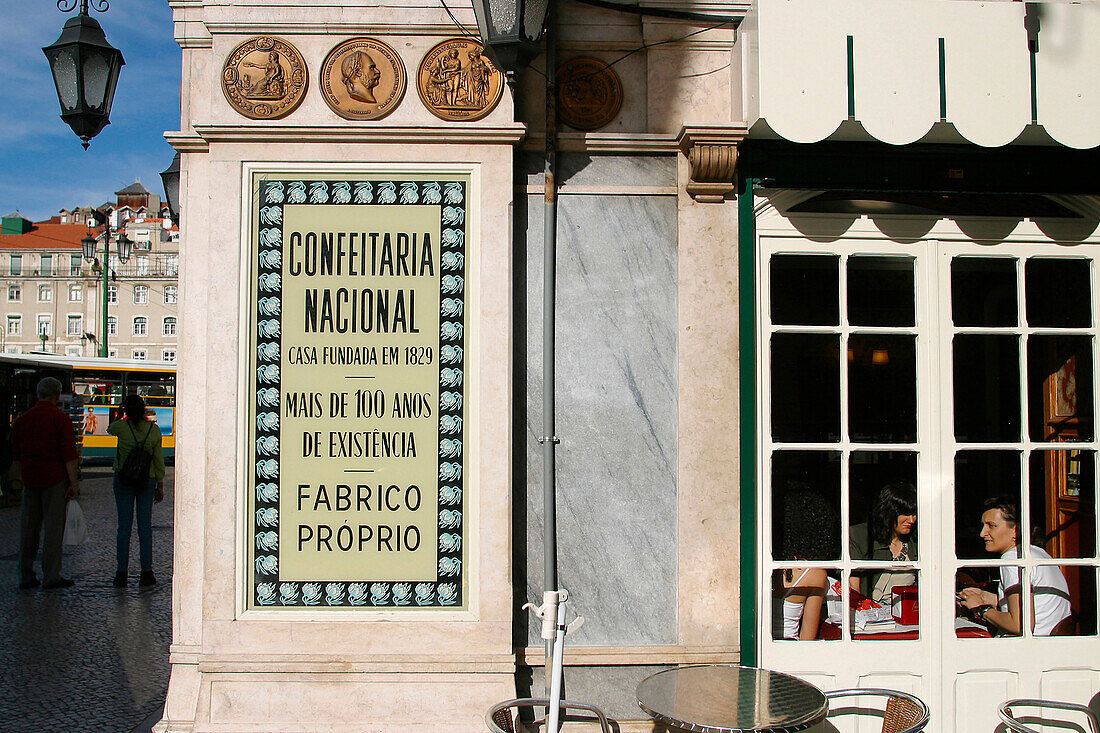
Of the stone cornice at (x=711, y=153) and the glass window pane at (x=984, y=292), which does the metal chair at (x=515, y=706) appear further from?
the glass window pane at (x=984, y=292)

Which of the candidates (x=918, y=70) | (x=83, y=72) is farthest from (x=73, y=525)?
(x=918, y=70)

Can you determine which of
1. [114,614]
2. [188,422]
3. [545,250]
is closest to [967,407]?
[545,250]

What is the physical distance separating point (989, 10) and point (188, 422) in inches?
170

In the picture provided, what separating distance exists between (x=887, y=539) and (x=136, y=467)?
6.79 m

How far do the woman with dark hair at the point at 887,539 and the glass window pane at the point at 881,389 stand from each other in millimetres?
295

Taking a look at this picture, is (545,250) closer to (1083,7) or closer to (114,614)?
(1083,7)

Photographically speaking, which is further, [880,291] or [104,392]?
[104,392]

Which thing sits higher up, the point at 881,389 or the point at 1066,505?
the point at 881,389

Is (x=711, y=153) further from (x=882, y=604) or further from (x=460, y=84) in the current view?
(x=882, y=604)

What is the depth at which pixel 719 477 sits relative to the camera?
428 centimetres

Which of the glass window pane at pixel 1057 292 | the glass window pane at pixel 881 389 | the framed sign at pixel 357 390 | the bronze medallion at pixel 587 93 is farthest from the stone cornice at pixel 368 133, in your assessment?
the glass window pane at pixel 1057 292

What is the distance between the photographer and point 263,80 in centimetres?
420

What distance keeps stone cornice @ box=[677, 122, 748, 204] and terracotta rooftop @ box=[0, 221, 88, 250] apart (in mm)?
80121

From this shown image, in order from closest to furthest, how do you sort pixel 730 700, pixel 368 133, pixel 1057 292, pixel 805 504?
pixel 730 700, pixel 368 133, pixel 805 504, pixel 1057 292
